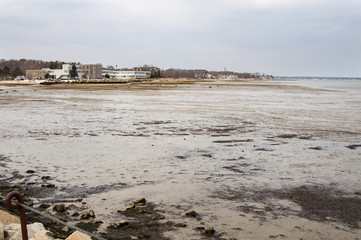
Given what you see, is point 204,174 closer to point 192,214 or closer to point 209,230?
point 192,214

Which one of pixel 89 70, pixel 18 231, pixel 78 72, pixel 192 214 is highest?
pixel 89 70

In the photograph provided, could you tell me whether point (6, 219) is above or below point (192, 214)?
above

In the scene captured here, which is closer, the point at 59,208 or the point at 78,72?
the point at 59,208

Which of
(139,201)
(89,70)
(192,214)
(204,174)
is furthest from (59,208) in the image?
(89,70)

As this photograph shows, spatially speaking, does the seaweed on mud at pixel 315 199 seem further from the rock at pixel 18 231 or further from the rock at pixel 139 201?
the rock at pixel 18 231

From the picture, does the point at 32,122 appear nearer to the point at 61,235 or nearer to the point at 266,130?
the point at 266,130

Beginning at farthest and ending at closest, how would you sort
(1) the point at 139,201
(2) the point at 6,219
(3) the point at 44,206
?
(1) the point at 139,201, (3) the point at 44,206, (2) the point at 6,219

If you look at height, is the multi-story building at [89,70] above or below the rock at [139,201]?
above

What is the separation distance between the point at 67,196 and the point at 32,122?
49.0 ft

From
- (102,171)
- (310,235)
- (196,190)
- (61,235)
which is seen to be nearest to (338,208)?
(310,235)

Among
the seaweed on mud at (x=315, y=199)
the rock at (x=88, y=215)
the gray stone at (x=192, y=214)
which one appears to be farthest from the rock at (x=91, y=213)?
the seaweed on mud at (x=315, y=199)

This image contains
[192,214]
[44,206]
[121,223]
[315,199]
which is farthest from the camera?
[315,199]

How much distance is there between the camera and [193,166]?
1203 centimetres

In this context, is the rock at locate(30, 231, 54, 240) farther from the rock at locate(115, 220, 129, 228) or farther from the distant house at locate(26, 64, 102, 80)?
the distant house at locate(26, 64, 102, 80)
